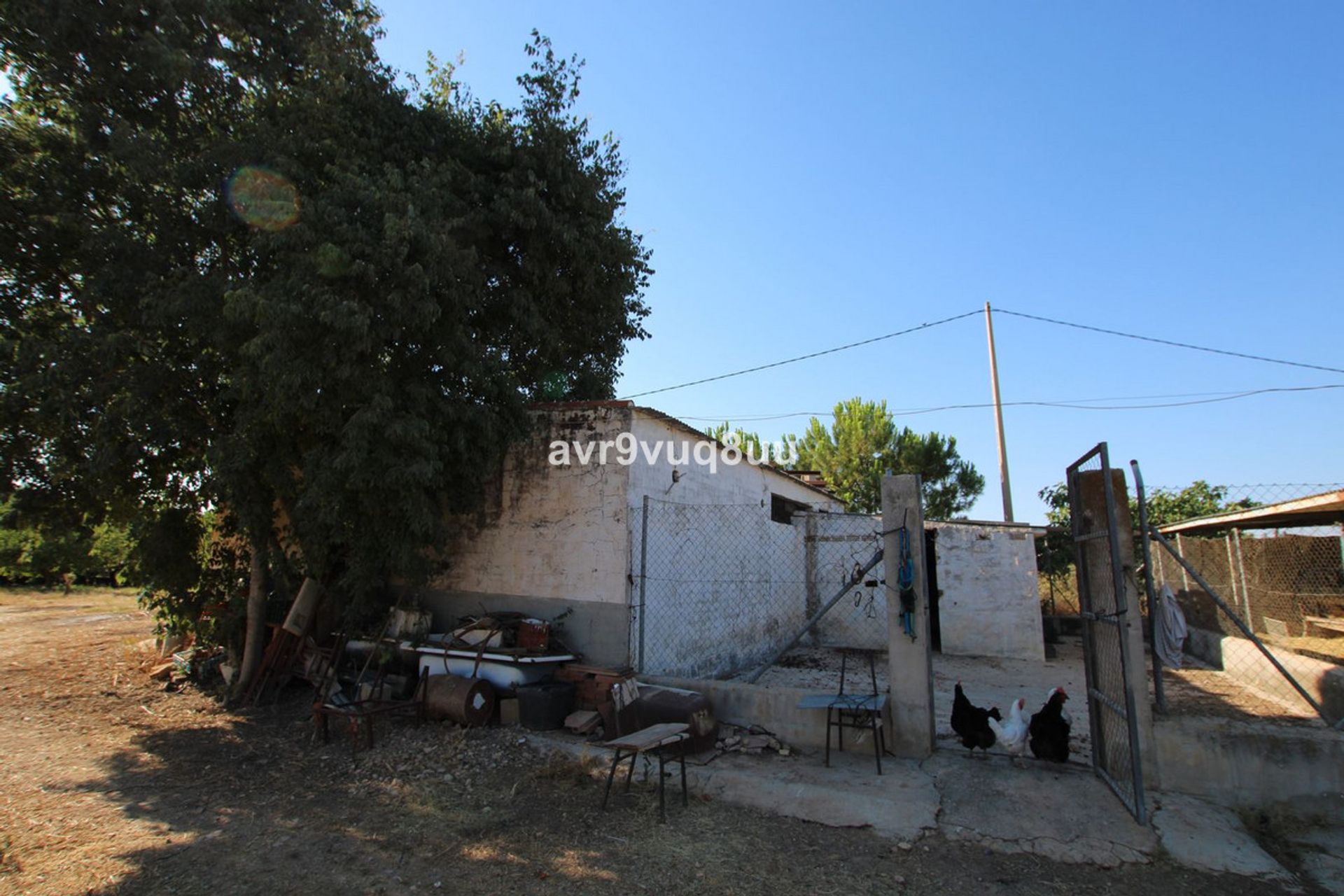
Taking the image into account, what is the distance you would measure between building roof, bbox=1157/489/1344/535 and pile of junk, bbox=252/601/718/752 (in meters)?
6.71

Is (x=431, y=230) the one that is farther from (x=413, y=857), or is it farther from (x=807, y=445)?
(x=807, y=445)

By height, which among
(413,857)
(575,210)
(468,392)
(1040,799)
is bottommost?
(413,857)

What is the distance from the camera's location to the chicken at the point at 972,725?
17.8ft

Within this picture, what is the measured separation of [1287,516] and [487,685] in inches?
419

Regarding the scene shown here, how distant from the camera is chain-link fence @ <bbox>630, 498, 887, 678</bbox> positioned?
7891 mm

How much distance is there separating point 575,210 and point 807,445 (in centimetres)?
2091

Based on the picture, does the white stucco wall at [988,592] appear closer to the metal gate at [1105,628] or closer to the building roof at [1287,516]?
the building roof at [1287,516]

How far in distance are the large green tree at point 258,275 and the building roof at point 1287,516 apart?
344 inches

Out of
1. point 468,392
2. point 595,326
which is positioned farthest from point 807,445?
point 468,392

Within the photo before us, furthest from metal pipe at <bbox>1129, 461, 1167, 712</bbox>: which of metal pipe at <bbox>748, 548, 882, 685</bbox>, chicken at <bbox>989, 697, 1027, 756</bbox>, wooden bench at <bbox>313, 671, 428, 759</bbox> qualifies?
wooden bench at <bbox>313, 671, 428, 759</bbox>

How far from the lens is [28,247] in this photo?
290 inches

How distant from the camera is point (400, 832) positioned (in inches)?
185

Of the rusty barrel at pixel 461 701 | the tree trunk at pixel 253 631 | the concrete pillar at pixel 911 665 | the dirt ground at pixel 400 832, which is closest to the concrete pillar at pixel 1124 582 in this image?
the dirt ground at pixel 400 832

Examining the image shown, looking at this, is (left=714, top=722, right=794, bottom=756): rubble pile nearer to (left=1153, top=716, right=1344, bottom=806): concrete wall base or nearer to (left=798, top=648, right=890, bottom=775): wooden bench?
(left=798, top=648, right=890, bottom=775): wooden bench
